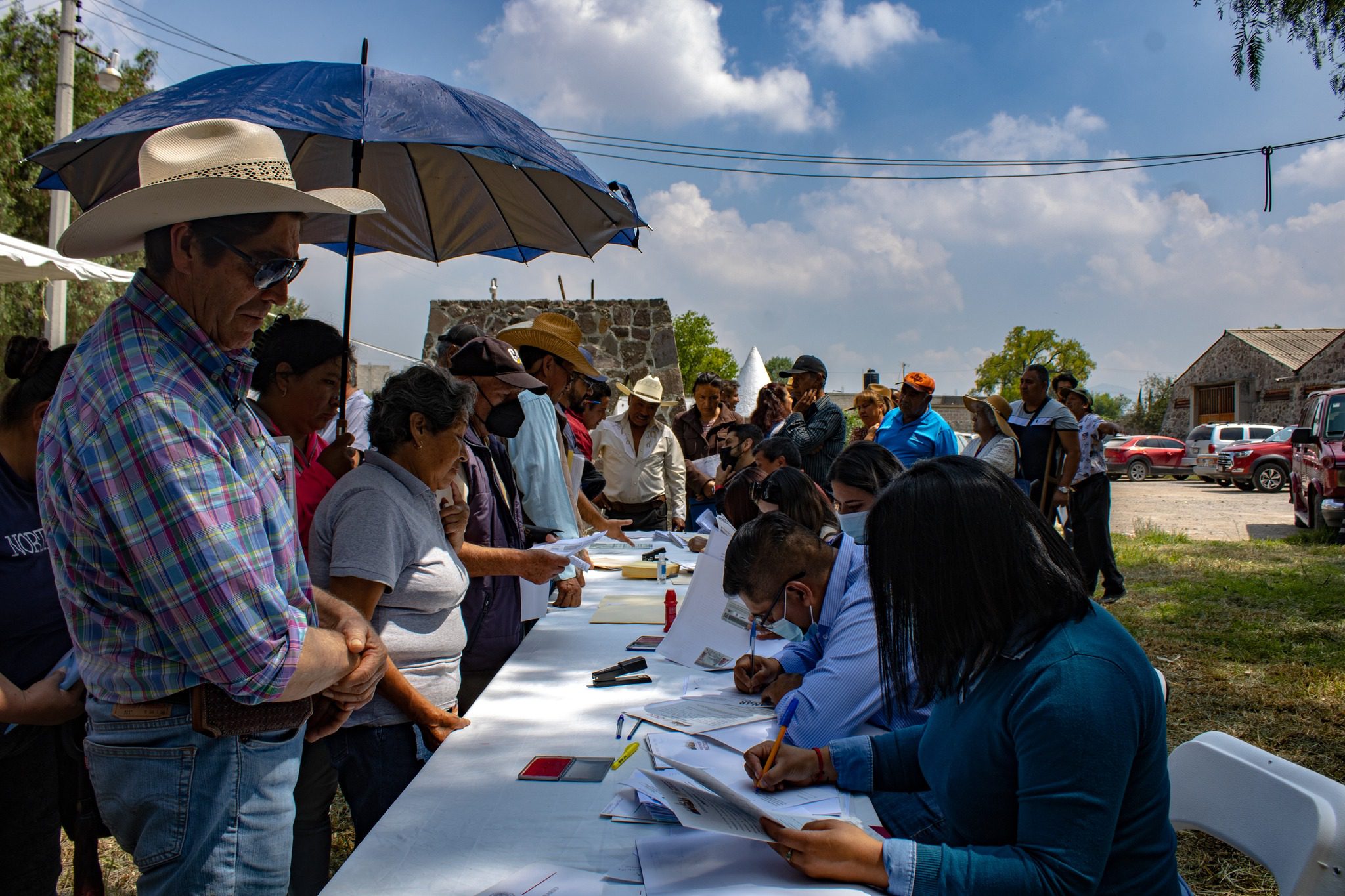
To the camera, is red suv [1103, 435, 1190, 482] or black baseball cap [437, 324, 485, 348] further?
red suv [1103, 435, 1190, 482]

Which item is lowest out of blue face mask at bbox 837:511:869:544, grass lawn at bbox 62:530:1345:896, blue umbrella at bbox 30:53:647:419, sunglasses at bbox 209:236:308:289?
grass lawn at bbox 62:530:1345:896

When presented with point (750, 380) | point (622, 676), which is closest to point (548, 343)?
point (622, 676)

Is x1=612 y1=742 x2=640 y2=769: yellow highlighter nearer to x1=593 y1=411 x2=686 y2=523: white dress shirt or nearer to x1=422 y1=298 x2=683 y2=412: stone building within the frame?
x1=593 y1=411 x2=686 y2=523: white dress shirt

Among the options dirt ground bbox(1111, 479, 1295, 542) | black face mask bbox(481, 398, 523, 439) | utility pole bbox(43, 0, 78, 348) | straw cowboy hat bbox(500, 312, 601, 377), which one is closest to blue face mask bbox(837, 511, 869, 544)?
black face mask bbox(481, 398, 523, 439)

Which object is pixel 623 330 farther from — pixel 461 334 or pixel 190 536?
pixel 190 536

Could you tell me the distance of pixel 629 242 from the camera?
4.13m

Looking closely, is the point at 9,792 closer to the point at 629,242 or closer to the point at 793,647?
the point at 793,647

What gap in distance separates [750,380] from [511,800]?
40.6ft

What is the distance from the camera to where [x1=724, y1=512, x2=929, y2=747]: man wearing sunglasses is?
1.97m

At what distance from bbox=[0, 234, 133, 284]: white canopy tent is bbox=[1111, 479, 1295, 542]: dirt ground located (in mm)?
12664

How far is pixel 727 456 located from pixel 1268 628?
4051 mm

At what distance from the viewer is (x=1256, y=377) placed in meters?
30.9

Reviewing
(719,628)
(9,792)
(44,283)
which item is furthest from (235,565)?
(44,283)

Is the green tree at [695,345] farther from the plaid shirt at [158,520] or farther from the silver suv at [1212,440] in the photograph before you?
the plaid shirt at [158,520]
